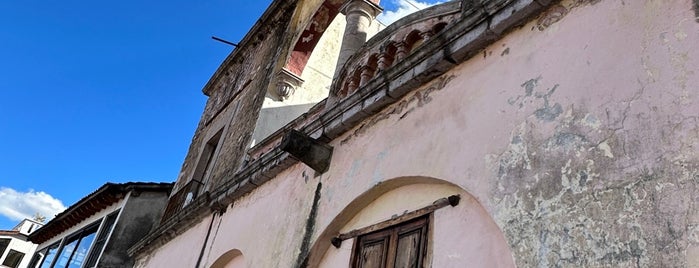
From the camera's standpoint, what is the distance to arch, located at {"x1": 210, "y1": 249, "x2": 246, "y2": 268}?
17.0ft

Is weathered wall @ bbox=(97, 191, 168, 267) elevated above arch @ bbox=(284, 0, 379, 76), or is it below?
below

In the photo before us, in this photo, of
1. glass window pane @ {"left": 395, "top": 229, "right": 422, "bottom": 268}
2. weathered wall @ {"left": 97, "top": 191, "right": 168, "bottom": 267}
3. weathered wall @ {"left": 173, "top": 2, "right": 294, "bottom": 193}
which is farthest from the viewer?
weathered wall @ {"left": 97, "top": 191, "right": 168, "bottom": 267}

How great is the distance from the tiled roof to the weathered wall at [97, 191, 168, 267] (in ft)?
0.64

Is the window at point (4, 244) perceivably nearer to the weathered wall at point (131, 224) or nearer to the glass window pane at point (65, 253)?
the glass window pane at point (65, 253)

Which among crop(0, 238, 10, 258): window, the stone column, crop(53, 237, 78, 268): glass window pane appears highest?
crop(0, 238, 10, 258): window

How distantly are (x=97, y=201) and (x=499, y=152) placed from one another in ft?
41.8

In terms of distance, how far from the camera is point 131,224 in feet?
38.5

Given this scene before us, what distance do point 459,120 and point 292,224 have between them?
196 centimetres

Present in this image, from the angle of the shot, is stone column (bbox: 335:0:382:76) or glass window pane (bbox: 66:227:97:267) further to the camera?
glass window pane (bbox: 66:227:97:267)

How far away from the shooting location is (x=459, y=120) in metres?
3.02

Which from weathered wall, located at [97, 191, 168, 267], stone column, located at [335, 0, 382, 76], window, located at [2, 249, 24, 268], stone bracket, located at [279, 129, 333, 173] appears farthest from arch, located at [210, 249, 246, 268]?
window, located at [2, 249, 24, 268]

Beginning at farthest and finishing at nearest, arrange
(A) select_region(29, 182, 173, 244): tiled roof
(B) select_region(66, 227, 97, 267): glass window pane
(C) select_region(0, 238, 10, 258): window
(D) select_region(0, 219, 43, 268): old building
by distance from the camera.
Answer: (C) select_region(0, 238, 10, 258): window, (D) select_region(0, 219, 43, 268): old building, (B) select_region(66, 227, 97, 267): glass window pane, (A) select_region(29, 182, 173, 244): tiled roof

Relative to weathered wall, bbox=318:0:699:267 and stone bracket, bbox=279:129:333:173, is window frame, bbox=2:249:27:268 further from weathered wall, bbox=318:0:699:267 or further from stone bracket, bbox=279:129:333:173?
weathered wall, bbox=318:0:699:267

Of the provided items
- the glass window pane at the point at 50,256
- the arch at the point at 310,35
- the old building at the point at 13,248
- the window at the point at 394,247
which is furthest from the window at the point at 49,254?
the window at the point at 394,247
